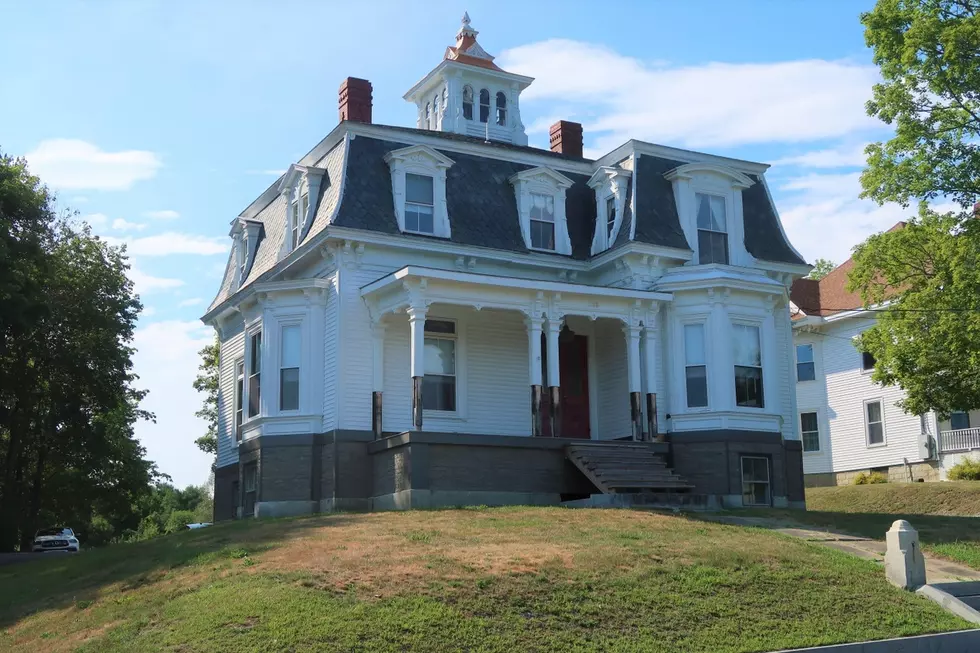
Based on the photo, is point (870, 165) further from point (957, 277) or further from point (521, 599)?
→ point (521, 599)

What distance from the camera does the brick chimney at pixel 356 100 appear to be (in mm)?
27797

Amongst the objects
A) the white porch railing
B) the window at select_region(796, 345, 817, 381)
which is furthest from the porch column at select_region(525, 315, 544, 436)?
the window at select_region(796, 345, 817, 381)

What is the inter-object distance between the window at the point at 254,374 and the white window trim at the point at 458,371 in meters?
4.11

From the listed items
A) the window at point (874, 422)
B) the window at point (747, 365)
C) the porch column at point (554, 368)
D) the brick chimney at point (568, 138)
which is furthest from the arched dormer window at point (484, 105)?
the window at point (874, 422)

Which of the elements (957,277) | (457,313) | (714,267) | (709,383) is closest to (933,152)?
(957,277)

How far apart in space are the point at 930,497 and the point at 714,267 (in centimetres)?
1140

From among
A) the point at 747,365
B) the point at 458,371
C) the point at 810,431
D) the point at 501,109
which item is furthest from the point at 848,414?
the point at 458,371

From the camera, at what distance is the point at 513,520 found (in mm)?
18688

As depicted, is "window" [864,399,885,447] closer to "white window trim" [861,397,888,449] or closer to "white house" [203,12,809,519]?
"white window trim" [861,397,888,449]

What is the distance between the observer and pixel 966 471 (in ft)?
115

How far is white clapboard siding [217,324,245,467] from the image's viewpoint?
29.6m

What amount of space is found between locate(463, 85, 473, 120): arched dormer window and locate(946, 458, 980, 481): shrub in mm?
18864

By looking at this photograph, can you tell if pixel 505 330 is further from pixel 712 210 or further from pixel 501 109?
pixel 501 109

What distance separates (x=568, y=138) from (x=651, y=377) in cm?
860
